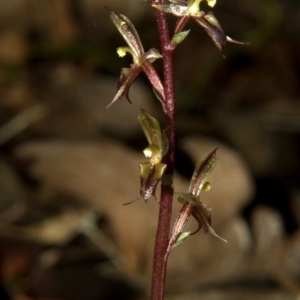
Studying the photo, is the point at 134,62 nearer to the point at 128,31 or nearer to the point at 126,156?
the point at 128,31

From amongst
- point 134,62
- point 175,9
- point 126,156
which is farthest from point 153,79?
point 126,156

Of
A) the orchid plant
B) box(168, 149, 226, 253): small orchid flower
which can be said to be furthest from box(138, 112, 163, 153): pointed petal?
box(168, 149, 226, 253): small orchid flower

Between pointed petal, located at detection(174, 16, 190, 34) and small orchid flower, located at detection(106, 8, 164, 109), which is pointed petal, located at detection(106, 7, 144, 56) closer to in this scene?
small orchid flower, located at detection(106, 8, 164, 109)

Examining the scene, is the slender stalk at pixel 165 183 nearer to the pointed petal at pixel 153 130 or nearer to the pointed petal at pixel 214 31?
the pointed petal at pixel 153 130

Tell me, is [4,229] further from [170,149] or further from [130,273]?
[170,149]

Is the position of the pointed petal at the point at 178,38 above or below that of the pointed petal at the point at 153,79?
above

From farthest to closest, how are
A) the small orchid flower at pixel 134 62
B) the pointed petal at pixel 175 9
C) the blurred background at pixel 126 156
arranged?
the blurred background at pixel 126 156, the small orchid flower at pixel 134 62, the pointed petal at pixel 175 9

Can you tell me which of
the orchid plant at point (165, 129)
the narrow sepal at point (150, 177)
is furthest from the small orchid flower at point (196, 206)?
the narrow sepal at point (150, 177)

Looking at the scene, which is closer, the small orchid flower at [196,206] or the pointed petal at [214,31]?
the pointed petal at [214,31]

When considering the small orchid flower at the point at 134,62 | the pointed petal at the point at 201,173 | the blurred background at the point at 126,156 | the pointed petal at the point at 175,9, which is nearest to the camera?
the pointed petal at the point at 175,9
